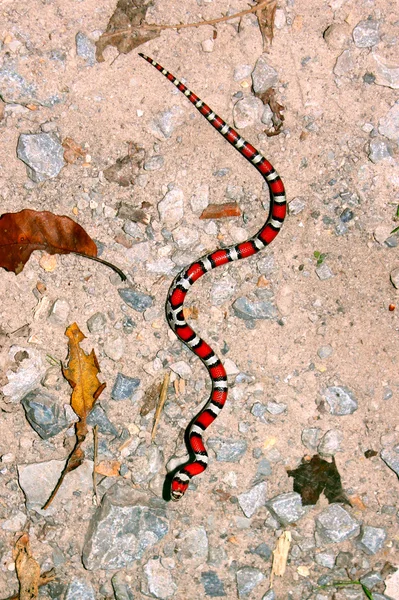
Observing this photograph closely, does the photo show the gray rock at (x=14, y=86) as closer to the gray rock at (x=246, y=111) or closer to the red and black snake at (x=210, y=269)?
the red and black snake at (x=210, y=269)

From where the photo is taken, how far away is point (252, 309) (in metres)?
4.96

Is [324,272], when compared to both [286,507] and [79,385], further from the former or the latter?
[79,385]

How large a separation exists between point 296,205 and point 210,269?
95 cm

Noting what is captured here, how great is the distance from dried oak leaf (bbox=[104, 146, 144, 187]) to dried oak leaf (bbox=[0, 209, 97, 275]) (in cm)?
54

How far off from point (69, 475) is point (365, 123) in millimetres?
3997

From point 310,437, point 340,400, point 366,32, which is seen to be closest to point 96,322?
point 310,437

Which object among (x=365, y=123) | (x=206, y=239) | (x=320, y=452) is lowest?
(x=320, y=452)

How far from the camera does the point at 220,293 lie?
4.98 meters

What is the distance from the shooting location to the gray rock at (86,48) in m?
4.78

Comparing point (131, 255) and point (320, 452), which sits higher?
point (131, 255)

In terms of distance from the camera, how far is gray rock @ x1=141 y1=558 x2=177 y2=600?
4.87 meters

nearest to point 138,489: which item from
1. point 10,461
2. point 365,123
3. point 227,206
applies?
point 10,461

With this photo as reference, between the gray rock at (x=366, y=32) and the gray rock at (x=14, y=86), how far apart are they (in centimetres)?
280

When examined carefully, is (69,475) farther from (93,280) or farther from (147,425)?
(93,280)
